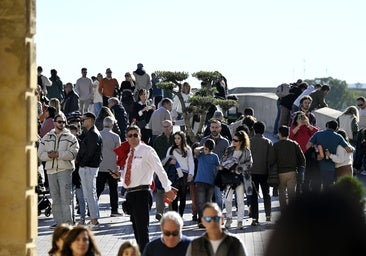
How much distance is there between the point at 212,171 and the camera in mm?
16562

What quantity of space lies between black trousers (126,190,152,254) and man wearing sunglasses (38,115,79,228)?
2.82 m

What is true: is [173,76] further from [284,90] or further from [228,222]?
[228,222]

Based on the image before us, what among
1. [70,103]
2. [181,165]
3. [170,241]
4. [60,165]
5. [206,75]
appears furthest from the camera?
[70,103]

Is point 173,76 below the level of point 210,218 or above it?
above

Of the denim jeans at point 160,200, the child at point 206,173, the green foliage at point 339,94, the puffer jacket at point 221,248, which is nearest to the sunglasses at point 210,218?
the puffer jacket at point 221,248

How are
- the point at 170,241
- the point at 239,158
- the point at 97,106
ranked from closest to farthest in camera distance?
the point at 170,241, the point at 239,158, the point at 97,106

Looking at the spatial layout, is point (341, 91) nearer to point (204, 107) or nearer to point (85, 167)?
point (204, 107)

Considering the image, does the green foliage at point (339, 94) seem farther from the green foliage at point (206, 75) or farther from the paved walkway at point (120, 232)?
the paved walkway at point (120, 232)

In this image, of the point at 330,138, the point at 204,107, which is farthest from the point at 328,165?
the point at 204,107

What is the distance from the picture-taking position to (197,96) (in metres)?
24.5

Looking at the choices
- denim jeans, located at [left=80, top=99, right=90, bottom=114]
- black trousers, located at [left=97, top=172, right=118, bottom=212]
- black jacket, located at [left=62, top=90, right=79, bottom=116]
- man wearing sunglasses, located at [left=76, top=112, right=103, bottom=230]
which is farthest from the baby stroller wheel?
denim jeans, located at [left=80, top=99, right=90, bottom=114]

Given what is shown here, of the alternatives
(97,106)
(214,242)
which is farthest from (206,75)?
(214,242)

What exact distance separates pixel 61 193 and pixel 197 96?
900 centimetres

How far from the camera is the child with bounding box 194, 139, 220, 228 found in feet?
54.3
